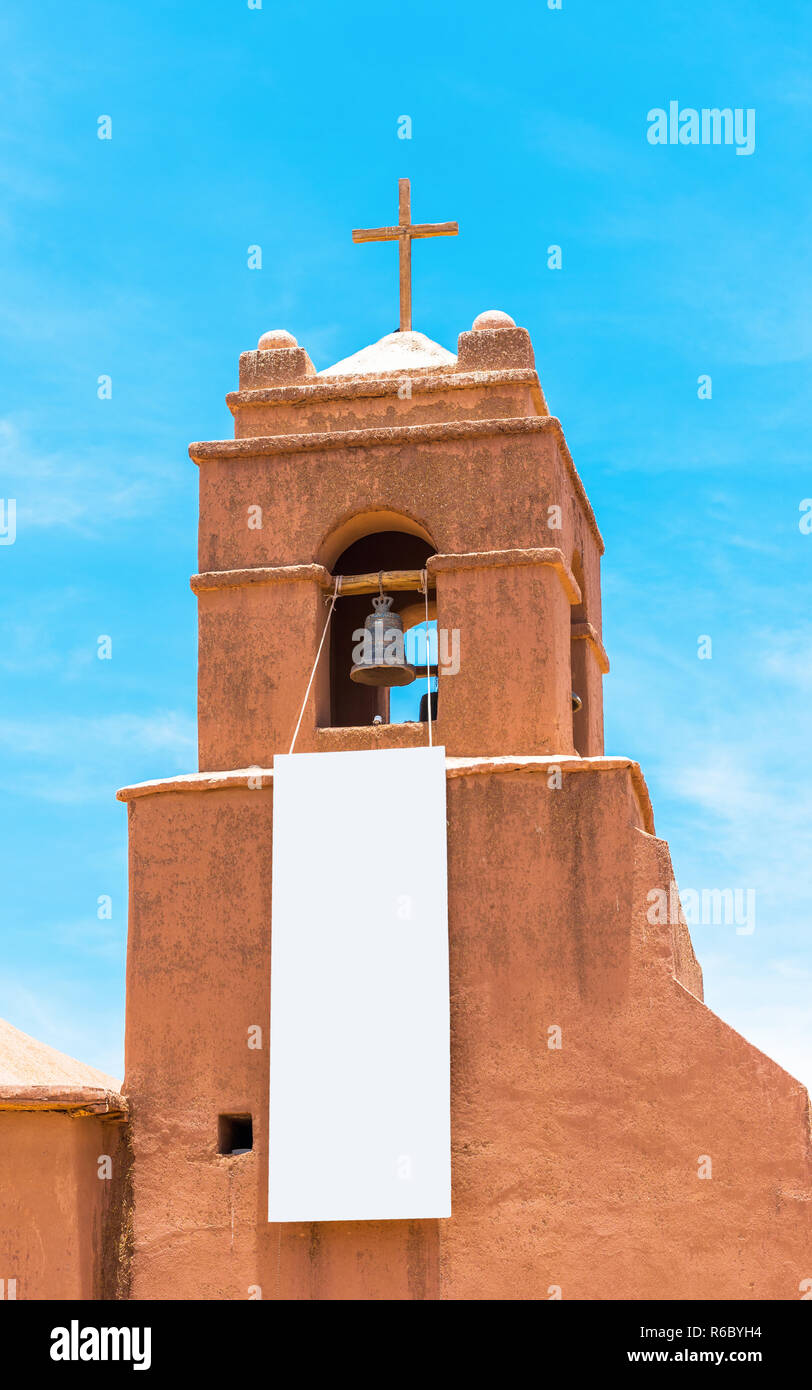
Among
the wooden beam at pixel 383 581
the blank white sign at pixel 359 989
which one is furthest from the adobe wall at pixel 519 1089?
the wooden beam at pixel 383 581

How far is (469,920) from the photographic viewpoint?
11164mm

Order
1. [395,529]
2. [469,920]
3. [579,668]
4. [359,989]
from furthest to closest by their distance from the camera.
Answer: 1. [579,668]
2. [395,529]
3. [469,920]
4. [359,989]

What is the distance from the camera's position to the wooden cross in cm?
1339

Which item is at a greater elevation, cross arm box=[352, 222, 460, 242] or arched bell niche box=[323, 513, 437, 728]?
cross arm box=[352, 222, 460, 242]

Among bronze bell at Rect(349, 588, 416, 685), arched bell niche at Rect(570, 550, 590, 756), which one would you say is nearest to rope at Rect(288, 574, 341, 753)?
bronze bell at Rect(349, 588, 416, 685)

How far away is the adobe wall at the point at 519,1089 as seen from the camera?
1045cm

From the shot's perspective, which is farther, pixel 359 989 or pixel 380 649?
pixel 380 649

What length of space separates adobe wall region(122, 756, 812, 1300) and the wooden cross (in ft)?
13.6

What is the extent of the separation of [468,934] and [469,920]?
86mm

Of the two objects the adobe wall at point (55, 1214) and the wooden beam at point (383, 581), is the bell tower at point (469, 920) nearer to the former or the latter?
the wooden beam at point (383, 581)

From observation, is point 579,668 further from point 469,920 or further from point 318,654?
point 469,920

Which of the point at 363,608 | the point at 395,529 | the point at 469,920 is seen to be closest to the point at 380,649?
the point at 395,529

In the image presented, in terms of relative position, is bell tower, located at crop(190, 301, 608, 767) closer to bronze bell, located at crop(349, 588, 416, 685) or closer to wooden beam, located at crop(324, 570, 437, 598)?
wooden beam, located at crop(324, 570, 437, 598)
